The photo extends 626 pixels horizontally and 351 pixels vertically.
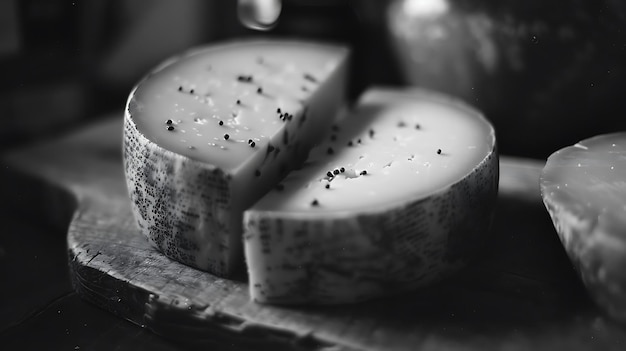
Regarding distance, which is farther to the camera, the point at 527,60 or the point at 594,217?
the point at 527,60

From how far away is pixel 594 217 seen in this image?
77cm

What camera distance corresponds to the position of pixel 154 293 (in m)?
0.86

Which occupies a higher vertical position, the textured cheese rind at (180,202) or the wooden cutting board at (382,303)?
the textured cheese rind at (180,202)

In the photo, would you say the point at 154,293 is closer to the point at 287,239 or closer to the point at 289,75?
the point at 287,239

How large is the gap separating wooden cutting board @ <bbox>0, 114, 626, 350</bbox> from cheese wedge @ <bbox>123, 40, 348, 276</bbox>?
0.06 m

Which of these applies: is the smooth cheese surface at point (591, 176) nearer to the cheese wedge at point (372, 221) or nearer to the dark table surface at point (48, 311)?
the cheese wedge at point (372, 221)

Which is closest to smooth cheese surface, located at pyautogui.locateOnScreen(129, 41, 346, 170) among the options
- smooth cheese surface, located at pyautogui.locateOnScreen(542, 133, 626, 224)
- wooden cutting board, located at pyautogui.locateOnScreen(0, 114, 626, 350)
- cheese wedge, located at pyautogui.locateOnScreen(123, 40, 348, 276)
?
cheese wedge, located at pyautogui.locateOnScreen(123, 40, 348, 276)

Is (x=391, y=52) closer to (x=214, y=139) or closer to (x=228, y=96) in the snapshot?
(x=228, y=96)

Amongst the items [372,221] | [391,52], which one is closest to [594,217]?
[372,221]

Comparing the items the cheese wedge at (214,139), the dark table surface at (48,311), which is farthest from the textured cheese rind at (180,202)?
the dark table surface at (48,311)

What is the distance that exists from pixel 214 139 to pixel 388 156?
259mm

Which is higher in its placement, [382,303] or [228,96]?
[228,96]

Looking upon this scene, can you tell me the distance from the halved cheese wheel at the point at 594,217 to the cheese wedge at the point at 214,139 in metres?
0.40

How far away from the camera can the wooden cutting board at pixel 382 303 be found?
78 centimetres
